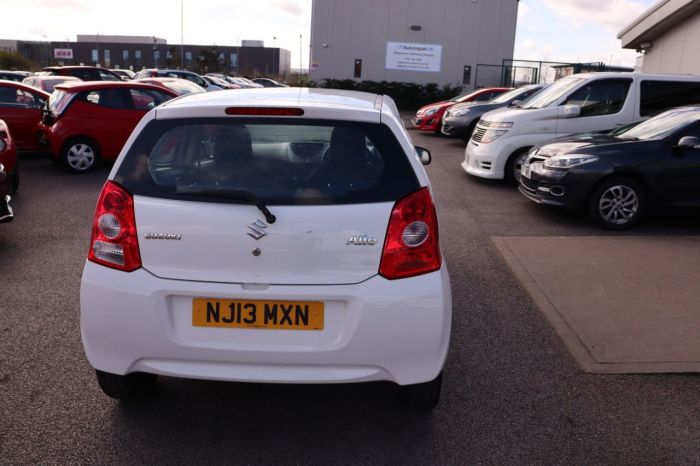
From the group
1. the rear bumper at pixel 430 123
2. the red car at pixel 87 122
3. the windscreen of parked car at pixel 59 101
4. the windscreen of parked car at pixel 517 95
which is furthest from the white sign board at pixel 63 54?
the red car at pixel 87 122

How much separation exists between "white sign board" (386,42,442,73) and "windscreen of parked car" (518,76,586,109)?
25.3m

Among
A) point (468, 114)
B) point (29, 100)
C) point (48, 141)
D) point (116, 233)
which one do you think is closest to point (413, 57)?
point (468, 114)

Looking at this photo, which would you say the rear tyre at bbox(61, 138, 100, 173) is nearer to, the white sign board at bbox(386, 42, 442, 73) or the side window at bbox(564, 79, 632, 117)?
the side window at bbox(564, 79, 632, 117)

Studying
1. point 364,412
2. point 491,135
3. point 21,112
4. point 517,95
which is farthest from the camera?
point 517,95

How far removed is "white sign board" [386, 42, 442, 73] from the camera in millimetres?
36344

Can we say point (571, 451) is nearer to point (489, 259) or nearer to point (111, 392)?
point (111, 392)

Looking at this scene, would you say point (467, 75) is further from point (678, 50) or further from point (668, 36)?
point (678, 50)

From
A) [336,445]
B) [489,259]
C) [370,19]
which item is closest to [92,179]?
[489,259]

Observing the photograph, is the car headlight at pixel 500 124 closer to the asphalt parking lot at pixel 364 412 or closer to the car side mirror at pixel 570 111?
the car side mirror at pixel 570 111

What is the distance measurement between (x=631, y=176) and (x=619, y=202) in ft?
1.18

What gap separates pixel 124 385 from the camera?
351 cm

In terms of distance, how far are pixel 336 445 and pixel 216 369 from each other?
709 mm

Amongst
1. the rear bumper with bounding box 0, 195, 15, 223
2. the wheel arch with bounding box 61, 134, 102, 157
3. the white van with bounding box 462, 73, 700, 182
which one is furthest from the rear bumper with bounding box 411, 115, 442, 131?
the rear bumper with bounding box 0, 195, 15, 223

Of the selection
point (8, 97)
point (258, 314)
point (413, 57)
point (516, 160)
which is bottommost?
point (516, 160)
